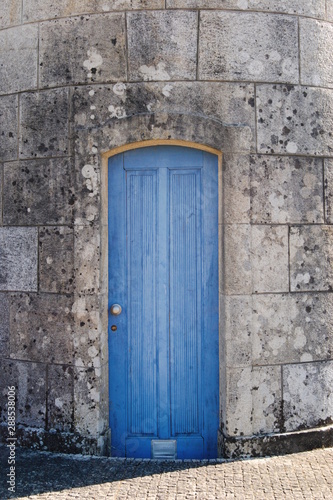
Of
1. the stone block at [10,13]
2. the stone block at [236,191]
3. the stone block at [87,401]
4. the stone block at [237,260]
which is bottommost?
the stone block at [87,401]

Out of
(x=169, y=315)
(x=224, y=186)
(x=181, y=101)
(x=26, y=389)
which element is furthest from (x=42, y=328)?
(x=181, y=101)

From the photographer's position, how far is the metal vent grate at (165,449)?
13.5 ft

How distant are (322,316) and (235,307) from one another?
78cm

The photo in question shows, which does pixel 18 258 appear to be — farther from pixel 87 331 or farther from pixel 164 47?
pixel 164 47

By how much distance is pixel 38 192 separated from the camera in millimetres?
4246

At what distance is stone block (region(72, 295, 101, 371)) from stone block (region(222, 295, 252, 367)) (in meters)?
1.02

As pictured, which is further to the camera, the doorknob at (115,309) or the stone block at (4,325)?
the stone block at (4,325)

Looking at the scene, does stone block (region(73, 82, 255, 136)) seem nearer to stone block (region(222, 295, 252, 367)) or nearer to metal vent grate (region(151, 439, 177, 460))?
stone block (region(222, 295, 252, 367))

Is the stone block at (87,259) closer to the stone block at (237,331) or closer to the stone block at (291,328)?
the stone block at (237,331)

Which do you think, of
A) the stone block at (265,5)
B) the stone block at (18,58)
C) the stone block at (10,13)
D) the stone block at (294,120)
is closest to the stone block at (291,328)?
the stone block at (294,120)

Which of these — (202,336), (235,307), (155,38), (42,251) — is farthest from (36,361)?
(155,38)

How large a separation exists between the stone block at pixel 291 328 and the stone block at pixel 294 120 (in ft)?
3.97

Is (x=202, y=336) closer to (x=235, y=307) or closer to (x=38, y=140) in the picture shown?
(x=235, y=307)

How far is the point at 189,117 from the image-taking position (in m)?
4.01
